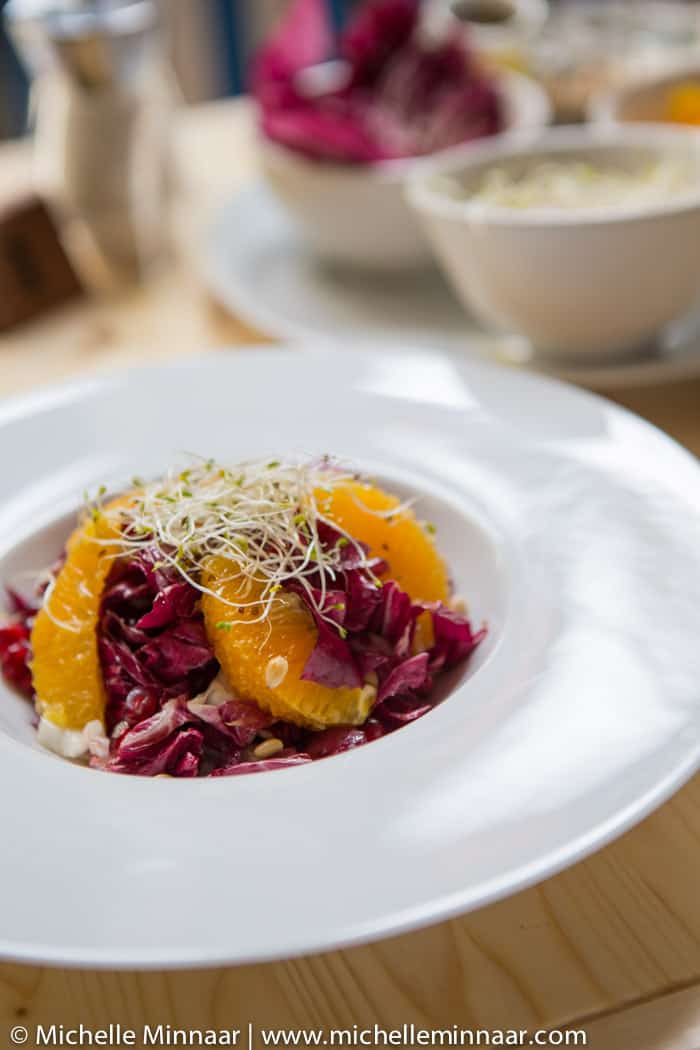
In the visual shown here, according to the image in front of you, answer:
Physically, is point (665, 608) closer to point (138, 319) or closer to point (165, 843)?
point (165, 843)

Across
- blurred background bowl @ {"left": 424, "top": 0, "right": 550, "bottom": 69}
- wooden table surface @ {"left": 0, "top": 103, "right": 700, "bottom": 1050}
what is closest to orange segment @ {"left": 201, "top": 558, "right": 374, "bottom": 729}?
wooden table surface @ {"left": 0, "top": 103, "right": 700, "bottom": 1050}

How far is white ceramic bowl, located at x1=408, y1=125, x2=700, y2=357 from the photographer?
171cm

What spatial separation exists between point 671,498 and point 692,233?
2.00 ft

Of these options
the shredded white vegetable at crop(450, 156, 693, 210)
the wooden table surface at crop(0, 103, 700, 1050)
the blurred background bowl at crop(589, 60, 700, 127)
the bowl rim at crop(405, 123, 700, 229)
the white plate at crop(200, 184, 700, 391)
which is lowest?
the white plate at crop(200, 184, 700, 391)

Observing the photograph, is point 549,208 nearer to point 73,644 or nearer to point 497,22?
point 73,644

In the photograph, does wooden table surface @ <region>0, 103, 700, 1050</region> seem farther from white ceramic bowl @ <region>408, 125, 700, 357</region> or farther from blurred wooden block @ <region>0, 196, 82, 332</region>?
blurred wooden block @ <region>0, 196, 82, 332</region>

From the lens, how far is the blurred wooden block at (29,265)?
226cm

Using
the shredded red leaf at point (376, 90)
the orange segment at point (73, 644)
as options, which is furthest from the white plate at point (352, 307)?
the orange segment at point (73, 644)

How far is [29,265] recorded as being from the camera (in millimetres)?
2301

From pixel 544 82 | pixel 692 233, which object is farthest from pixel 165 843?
pixel 544 82

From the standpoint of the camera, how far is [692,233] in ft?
5.68

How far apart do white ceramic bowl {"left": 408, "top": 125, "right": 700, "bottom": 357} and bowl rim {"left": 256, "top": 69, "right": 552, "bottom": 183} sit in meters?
0.16

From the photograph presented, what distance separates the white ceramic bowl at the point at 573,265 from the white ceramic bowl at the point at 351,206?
156mm

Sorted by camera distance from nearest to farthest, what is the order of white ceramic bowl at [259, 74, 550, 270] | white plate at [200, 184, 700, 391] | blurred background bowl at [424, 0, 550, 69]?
white plate at [200, 184, 700, 391] < white ceramic bowl at [259, 74, 550, 270] < blurred background bowl at [424, 0, 550, 69]
